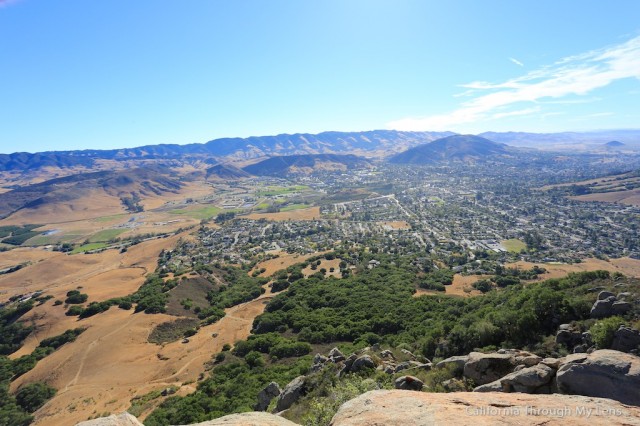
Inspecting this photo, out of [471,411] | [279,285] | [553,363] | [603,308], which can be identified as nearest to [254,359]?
[279,285]

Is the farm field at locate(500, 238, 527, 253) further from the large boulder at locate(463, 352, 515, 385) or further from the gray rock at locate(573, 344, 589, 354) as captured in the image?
the large boulder at locate(463, 352, 515, 385)

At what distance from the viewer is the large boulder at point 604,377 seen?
10.7 metres

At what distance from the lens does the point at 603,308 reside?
1947 cm

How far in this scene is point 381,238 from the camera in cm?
10356

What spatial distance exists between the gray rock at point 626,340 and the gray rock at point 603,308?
4887mm

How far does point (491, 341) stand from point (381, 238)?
82.2m

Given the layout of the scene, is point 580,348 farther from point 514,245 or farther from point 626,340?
point 514,245

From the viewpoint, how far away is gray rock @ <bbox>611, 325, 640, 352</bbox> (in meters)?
14.6

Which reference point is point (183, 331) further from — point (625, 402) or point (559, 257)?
point (559, 257)

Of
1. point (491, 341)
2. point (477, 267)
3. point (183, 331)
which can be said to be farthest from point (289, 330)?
point (477, 267)

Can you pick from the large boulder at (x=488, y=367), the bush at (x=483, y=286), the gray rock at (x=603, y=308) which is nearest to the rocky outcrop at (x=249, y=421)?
the large boulder at (x=488, y=367)

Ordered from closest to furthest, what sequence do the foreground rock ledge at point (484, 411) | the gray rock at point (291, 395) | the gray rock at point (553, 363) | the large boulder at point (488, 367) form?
the foreground rock ledge at point (484, 411)
the gray rock at point (553, 363)
the large boulder at point (488, 367)
the gray rock at point (291, 395)

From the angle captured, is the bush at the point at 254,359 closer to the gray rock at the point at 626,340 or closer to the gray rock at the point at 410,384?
the gray rock at the point at 410,384

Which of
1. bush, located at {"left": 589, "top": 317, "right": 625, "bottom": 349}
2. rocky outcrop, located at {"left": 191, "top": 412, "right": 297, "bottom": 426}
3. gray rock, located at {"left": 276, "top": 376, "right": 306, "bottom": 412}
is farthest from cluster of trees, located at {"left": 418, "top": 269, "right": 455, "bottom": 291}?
rocky outcrop, located at {"left": 191, "top": 412, "right": 297, "bottom": 426}
